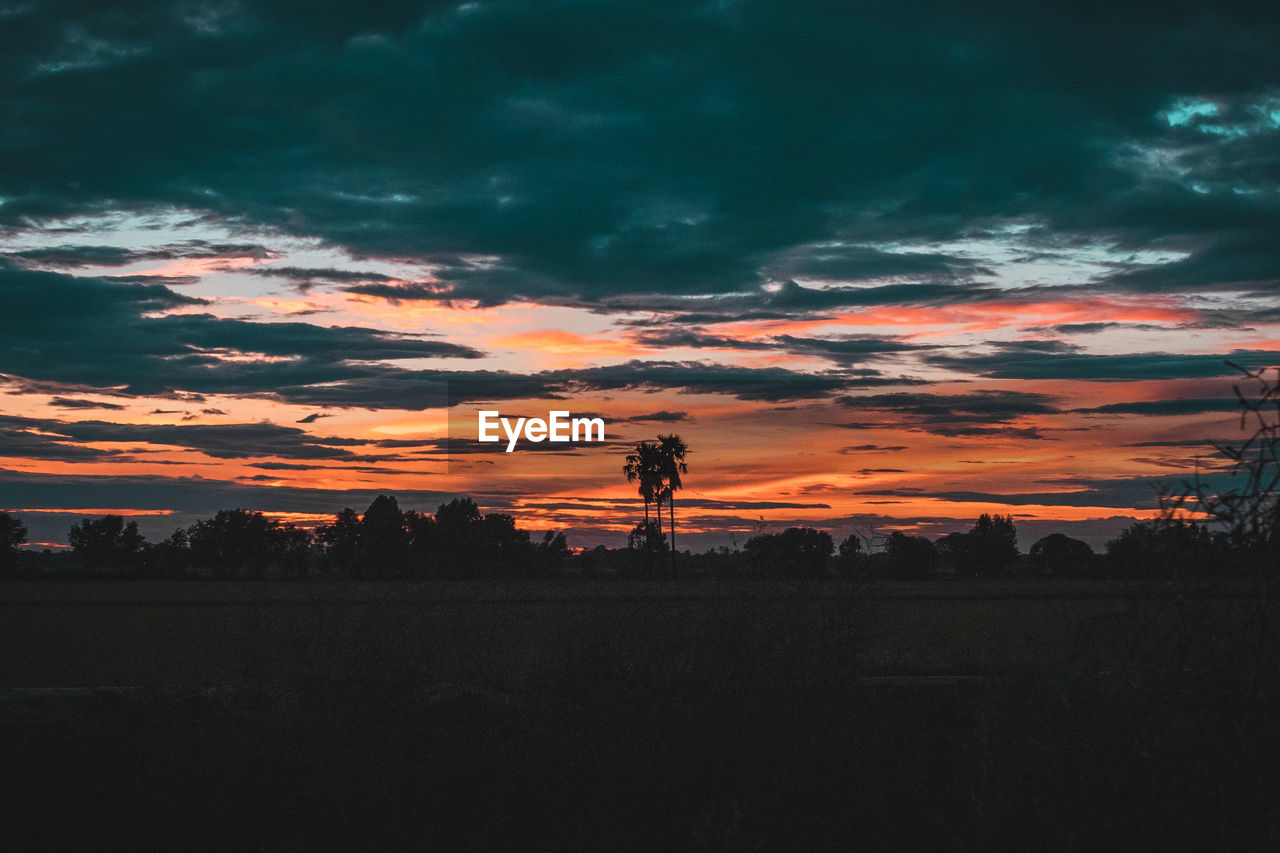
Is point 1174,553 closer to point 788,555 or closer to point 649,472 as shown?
point 788,555

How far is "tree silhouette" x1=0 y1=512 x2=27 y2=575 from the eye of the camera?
329ft

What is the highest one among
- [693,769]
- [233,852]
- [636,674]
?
[636,674]

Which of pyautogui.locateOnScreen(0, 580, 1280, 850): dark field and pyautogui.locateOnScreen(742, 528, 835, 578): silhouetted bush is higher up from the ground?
pyautogui.locateOnScreen(742, 528, 835, 578): silhouetted bush

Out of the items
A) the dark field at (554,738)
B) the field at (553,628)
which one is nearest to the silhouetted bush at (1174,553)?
the field at (553,628)

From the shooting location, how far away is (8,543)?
107312 millimetres

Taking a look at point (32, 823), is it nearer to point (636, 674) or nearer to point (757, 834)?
point (636, 674)

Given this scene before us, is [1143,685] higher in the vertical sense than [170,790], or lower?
higher

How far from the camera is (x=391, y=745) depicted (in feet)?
34.4

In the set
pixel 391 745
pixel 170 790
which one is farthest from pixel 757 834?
pixel 170 790

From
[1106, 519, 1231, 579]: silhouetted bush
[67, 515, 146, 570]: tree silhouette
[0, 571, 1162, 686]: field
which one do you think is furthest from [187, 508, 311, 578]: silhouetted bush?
[1106, 519, 1231, 579]: silhouetted bush

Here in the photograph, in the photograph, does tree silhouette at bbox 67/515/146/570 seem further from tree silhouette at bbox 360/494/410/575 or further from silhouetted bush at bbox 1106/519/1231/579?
silhouetted bush at bbox 1106/519/1231/579

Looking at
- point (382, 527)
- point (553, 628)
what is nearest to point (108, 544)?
point (382, 527)

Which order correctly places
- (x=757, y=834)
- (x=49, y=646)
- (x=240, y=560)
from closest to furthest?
(x=757, y=834), (x=49, y=646), (x=240, y=560)

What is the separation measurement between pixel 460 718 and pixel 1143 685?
7.89 m
